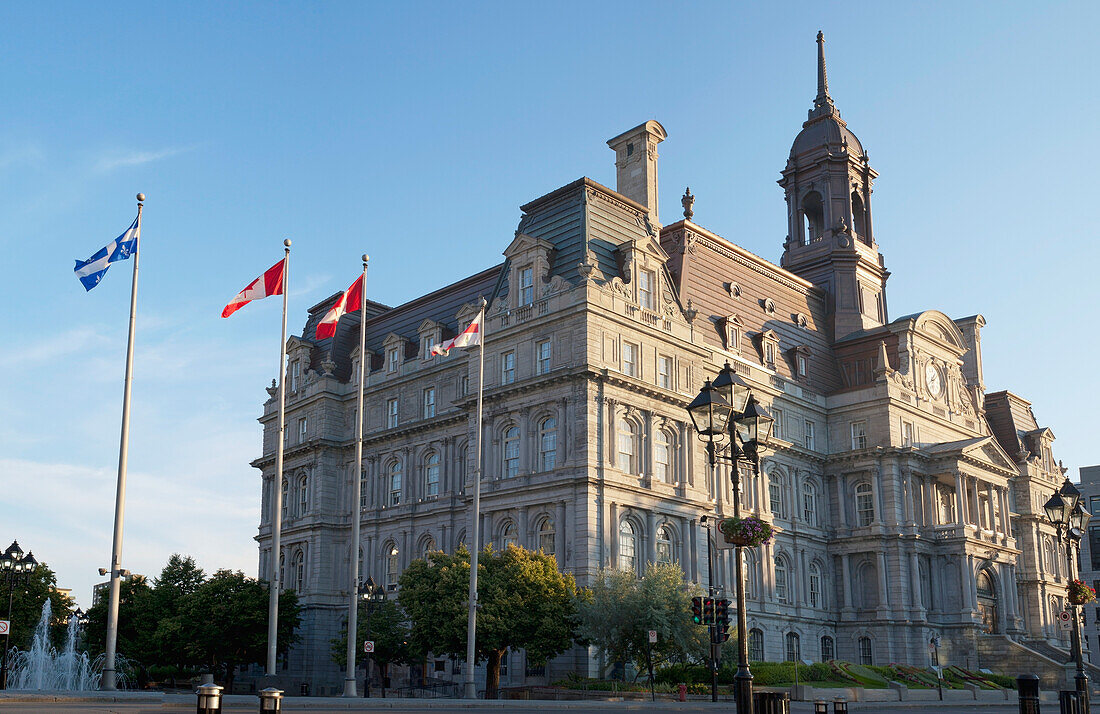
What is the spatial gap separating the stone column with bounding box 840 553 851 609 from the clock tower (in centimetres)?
1679

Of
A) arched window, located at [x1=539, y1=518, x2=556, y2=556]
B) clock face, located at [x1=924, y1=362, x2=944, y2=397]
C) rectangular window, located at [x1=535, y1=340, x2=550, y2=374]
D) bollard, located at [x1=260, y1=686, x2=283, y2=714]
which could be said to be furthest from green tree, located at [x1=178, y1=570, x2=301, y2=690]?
bollard, located at [x1=260, y1=686, x2=283, y2=714]

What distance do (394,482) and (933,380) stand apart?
3657 cm

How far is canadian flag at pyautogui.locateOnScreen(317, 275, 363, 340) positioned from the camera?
137 ft

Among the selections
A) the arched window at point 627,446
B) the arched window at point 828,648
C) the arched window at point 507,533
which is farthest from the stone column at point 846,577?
the arched window at point 507,533

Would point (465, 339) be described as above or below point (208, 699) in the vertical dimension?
above

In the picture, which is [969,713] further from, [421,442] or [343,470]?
[343,470]

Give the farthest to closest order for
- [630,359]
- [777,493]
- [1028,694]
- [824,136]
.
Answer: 1. [824,136]
2. [777,493]
3. [630,359]
4. [1028,694]

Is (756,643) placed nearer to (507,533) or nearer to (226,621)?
(507,533)

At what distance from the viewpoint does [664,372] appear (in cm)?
5981

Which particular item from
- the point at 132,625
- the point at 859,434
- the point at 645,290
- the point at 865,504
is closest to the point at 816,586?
the point at 865,504

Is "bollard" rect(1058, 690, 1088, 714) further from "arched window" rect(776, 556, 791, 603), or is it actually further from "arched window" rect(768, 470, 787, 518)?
"arched window" rect(768, 470, 787, 518)

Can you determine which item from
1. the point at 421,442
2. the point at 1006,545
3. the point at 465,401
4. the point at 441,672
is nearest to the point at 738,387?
the point at 465,401

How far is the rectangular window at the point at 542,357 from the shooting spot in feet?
188

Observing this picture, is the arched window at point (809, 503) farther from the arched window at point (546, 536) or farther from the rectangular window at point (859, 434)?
the arched window at point (546, 536)
